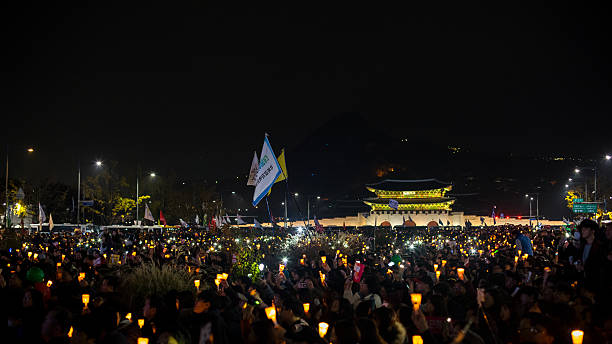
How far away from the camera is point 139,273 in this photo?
12211 millimetres

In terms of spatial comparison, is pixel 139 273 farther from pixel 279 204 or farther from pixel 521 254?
pixel 279 204

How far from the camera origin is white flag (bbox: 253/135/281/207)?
16.0 m

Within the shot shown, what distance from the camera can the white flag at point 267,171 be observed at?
16.0m

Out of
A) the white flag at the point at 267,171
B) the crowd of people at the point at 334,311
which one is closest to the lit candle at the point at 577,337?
the crowd of people at the point at 334,311

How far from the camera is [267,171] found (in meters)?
16.5

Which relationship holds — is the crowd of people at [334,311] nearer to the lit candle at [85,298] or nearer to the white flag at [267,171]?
the lit candle at [85,298]

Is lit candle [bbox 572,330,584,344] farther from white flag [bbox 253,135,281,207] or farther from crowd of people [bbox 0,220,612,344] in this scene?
white flag [bbox 253,135,281,207]

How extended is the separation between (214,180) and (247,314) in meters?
134

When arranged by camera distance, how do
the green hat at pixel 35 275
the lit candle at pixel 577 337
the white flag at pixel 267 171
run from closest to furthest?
the lit candle at pixel 577 337 < the green hat at pixel 35 275 < the white flag at pixel 267 171

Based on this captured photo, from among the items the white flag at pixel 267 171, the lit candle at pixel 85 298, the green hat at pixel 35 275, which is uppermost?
the white flag at pixel 267 171

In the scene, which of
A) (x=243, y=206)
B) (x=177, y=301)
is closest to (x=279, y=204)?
(x=243, y=206)

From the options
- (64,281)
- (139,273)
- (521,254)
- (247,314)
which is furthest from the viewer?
(521,254)

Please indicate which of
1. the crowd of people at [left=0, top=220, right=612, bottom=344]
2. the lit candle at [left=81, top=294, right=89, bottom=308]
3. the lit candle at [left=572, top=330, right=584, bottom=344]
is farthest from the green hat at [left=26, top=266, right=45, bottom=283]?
the lit candle at [left=572, top=330, right=584, bottom=344]

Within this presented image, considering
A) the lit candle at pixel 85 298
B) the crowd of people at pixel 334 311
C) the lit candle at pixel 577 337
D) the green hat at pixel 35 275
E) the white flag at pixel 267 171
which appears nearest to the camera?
the lit candle at pixel 577 337
